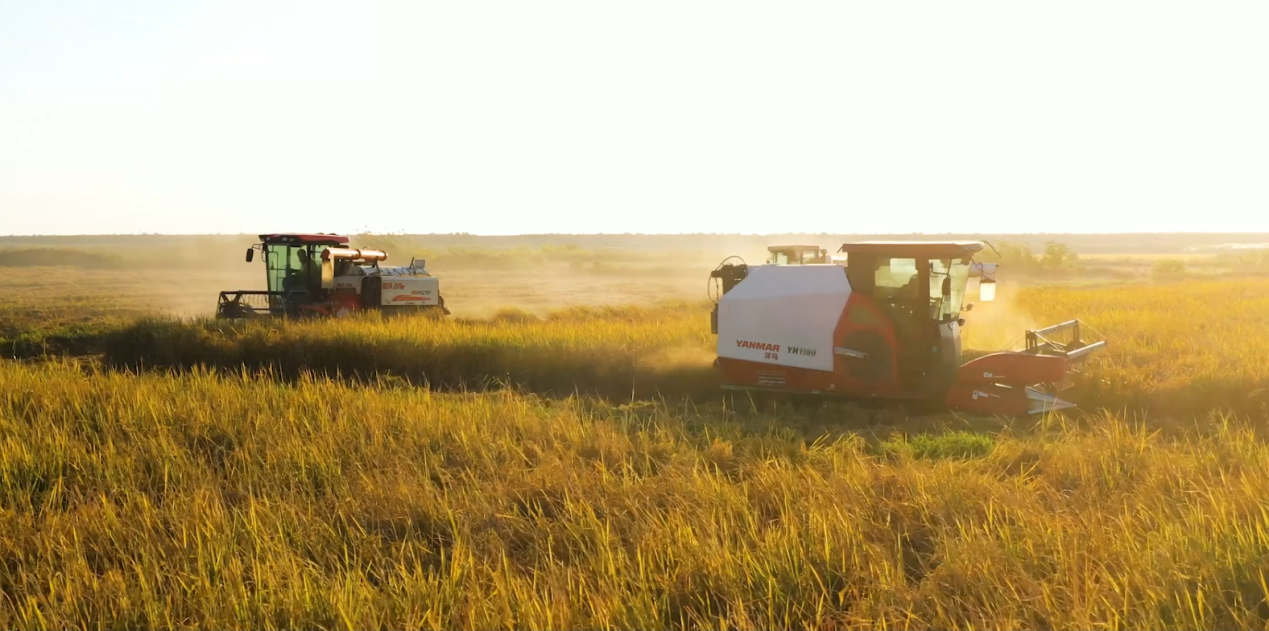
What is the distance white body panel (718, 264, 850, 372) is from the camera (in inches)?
414

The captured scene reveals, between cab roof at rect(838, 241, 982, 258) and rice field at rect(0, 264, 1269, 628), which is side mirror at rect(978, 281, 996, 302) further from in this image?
rice field at rect(0, 264, 1269, 628)

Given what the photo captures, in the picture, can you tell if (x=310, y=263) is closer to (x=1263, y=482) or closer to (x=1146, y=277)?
(x=1263, y=482)

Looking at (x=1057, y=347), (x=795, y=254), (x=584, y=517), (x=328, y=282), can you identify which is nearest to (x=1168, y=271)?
(x=795, y=254)

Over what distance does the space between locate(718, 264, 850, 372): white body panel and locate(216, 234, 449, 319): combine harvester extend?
10749mm

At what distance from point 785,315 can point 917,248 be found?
1.76 m

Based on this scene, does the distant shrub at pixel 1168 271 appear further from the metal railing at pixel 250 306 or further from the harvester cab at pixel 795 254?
the metal railing at pixel 250 306

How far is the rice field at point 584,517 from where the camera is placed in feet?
12.8

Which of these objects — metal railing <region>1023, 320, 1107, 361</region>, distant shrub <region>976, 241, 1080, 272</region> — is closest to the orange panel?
metal railing <region>1023, 320, 1107, 361</region>

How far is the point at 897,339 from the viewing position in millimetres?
10305

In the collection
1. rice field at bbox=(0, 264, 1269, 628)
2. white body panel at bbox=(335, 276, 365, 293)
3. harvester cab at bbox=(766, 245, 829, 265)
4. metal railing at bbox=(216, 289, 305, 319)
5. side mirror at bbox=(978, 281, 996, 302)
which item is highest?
harvester cab at bbox=(766, 245, 829, 265)

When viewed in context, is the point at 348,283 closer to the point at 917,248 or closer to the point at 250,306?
the point at 250,306

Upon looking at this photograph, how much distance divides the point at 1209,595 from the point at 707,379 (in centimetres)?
901

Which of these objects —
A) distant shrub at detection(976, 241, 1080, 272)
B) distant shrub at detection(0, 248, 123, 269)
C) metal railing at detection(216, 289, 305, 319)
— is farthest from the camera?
distant shrub at detection(0, 248, 123, 269)

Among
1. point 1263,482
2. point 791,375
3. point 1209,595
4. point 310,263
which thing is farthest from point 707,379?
point 310,263
